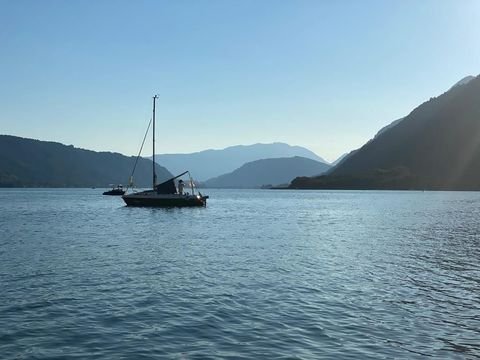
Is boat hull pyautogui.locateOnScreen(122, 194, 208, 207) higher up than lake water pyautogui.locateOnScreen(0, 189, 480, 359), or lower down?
higher up

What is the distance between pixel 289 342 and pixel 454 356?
5328 mm

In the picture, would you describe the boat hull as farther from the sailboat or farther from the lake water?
the lake water

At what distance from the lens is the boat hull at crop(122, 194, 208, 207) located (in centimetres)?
9669

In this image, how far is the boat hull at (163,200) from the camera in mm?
96688

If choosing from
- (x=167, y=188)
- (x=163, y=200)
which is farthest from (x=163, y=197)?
(x=167, y=188)

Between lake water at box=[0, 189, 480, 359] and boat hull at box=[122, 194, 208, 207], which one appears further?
boat hull at box=[122, 194, 208, 207]

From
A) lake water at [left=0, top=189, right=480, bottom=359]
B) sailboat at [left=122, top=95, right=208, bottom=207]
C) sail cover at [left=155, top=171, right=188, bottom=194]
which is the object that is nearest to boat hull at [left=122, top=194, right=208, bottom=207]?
sailboat at [left=122, top=95, right=208, bottom=207]

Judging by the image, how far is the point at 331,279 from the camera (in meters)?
28.0

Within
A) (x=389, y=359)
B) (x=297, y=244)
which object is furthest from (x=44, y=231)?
(x=389, y=359)

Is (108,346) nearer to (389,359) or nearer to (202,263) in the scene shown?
(389,359)

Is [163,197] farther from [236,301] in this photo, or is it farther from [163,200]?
[236,301]

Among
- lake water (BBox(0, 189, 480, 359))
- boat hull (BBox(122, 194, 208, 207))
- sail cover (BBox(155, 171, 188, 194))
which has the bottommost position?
lake water (BBox(0, 189, 480, 359))

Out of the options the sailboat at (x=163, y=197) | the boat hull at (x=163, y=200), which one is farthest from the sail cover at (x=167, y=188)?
the boat hull at (x=163, y=200)

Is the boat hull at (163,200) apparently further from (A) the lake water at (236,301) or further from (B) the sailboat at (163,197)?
(A) the lake water at (236,301)
